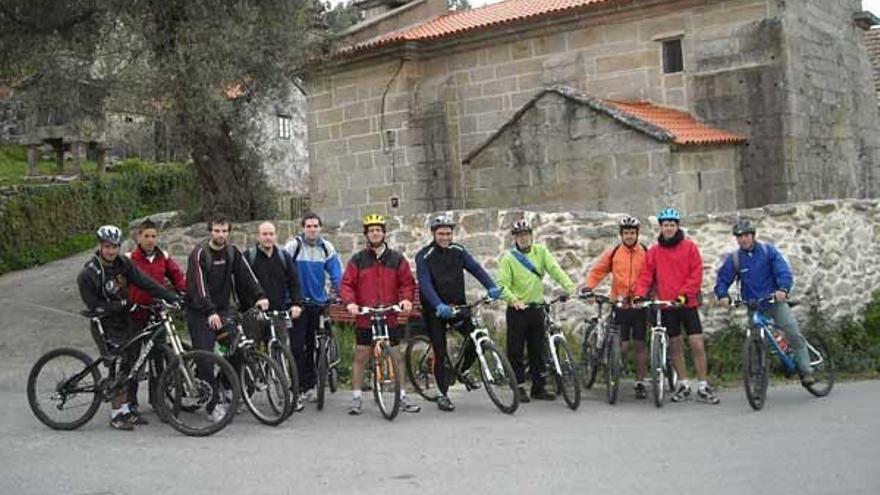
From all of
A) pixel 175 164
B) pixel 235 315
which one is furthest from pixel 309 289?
pixel 175 164

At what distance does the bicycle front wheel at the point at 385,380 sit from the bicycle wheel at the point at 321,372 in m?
0.71

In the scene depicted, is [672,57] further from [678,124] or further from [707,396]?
[707,396]

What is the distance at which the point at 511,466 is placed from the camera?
7.25 metres

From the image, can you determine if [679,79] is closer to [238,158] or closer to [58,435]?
[238,158]

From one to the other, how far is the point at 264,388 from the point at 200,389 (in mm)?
620

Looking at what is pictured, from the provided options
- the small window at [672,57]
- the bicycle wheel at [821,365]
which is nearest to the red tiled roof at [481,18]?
the small window at [672,57]

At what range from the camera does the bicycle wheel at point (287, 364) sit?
9242 mm

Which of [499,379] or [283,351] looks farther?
[499,379]

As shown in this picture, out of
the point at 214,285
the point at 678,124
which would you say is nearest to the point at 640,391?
the point at 214,285

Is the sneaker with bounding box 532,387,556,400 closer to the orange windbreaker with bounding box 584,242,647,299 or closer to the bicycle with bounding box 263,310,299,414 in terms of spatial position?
the orange windbreaker with bounding box 584,242,647,299

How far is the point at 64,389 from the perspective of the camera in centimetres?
891

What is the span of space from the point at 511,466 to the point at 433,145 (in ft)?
51.0

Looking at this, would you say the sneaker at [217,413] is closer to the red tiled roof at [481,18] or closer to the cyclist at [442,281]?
the cyclist at [442,281]

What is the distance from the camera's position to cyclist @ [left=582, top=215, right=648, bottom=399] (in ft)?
34.2
